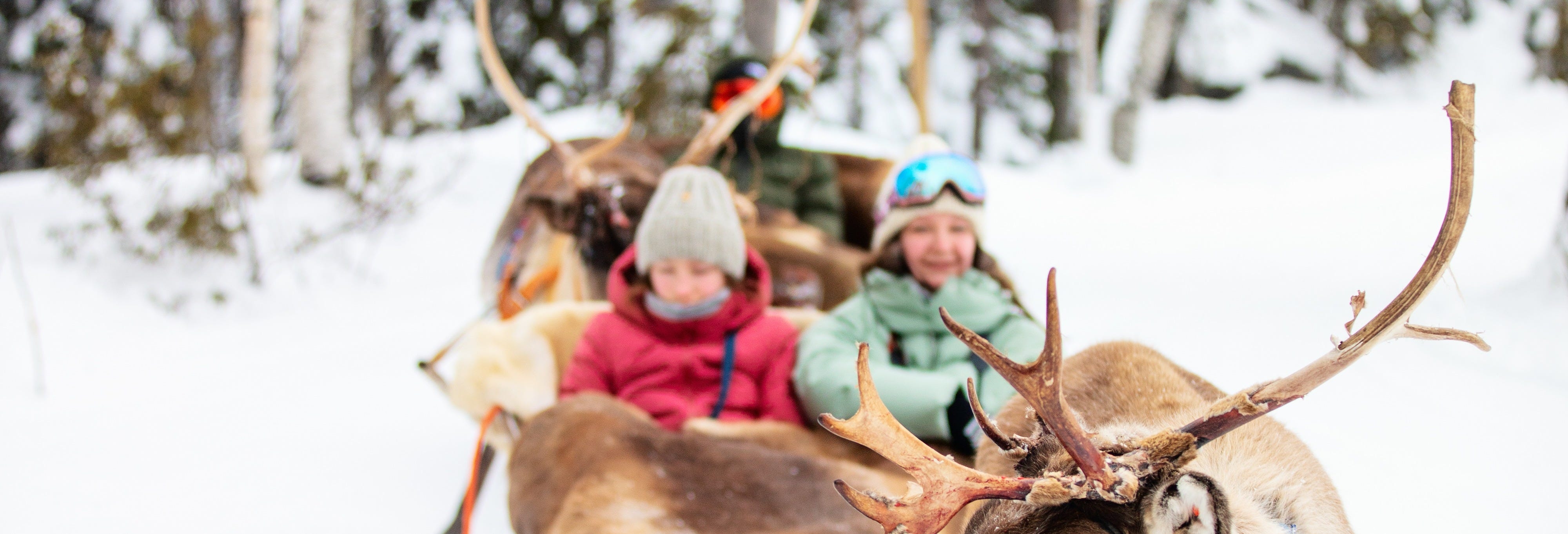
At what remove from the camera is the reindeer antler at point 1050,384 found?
73 centimetres

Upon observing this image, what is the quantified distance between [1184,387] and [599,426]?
2.94 ft

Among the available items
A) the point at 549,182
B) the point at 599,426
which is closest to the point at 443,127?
the point at 549,182

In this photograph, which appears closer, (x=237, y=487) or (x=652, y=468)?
(x=652, y=468)

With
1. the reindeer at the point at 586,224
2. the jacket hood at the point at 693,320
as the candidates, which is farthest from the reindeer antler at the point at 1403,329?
the reindeer at the point at 586,224

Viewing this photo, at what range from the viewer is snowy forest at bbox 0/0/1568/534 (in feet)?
7.40

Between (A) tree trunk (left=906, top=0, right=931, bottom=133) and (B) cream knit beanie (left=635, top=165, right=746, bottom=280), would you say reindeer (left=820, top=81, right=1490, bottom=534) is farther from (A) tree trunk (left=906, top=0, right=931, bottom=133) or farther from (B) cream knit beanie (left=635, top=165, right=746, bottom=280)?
(A) tree trunk (left=906, top=0, right=931, bottom=133)

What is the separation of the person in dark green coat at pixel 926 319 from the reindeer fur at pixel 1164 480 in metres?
0.36

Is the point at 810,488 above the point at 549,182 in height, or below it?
below

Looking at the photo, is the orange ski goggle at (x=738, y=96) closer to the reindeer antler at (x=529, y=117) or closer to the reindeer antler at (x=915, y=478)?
the reindeer antler at (x=529, y=117)

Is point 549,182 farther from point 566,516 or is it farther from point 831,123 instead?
point 831,123

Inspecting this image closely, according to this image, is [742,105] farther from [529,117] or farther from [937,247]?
[937,247]

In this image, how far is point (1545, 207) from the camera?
3.43 m

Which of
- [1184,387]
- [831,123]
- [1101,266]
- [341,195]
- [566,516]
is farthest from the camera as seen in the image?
[831,123]

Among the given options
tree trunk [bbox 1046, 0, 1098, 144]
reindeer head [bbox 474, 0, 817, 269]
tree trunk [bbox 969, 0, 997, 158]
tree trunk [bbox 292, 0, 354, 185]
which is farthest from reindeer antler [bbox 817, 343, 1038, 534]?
tree trunk [bbox 969, 0, 997, 158]
